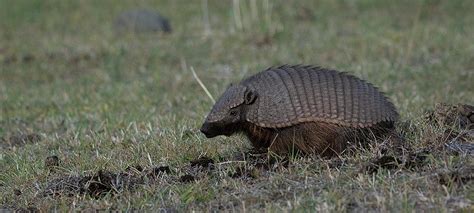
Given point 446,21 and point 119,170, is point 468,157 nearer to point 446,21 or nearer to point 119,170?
point 119,170

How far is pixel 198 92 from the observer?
9.78 m

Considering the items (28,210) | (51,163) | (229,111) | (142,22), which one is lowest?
(142,22)

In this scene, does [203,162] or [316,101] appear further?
[203,162]

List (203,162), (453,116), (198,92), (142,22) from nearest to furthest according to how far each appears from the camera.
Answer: (203,162) < (453,116) < (198,92) < (142,22)

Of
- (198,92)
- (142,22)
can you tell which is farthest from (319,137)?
(142,22)

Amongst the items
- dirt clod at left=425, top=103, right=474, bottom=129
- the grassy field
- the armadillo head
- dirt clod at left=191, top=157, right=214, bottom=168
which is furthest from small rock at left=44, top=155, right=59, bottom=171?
dirt clod at left=425, top=103, right=474, bottom=129

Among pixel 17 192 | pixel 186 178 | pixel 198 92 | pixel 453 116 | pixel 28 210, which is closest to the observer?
pixel 28 210

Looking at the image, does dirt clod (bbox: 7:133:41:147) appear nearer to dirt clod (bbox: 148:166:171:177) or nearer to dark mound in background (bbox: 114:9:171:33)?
dirt clod (bbox: 148:166:171:177)

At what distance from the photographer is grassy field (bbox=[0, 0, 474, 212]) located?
15.0 ft

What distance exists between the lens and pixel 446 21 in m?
14.0

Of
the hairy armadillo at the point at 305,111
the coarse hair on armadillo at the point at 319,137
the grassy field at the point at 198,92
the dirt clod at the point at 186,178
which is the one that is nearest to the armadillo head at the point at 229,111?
the hairy armadillo at the point at 305,111

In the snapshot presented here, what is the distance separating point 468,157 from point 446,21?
9.65 m

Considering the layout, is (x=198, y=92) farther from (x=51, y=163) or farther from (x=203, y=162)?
(x=203, y=162)

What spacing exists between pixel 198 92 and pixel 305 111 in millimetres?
4803
